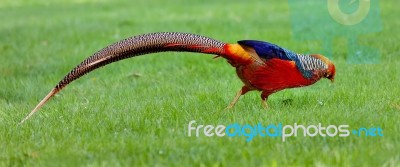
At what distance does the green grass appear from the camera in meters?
4.05

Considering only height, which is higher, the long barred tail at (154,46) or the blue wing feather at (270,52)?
the long barred tail at (154,46)

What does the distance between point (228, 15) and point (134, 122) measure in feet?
28.6

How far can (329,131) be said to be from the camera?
4.43m

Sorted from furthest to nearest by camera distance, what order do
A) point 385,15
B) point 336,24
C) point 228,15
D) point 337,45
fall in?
point 228,15 → point 385,15 → point 336,24 → point 337,45

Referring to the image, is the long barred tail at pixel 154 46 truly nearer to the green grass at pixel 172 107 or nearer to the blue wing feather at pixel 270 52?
the blue wing feather at pixel 270 52

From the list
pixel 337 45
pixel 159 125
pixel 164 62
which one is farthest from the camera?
pixel 337 45

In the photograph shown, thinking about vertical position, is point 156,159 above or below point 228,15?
below

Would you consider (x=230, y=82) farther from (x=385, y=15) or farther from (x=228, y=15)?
(x=228, y=15)

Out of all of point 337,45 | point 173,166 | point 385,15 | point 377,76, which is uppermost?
A: point 385,15

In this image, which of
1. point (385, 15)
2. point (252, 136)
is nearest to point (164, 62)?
point (252, 136)

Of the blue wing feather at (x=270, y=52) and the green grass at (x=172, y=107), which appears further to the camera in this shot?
the blue wing feather at (x=270, y=52)

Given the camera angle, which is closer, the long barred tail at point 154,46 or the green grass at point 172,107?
the green grass at point 172,107

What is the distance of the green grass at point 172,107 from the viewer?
13.3 ft

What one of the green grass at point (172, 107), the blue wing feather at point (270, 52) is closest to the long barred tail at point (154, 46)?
the blue wing feather at point (270, 52)
